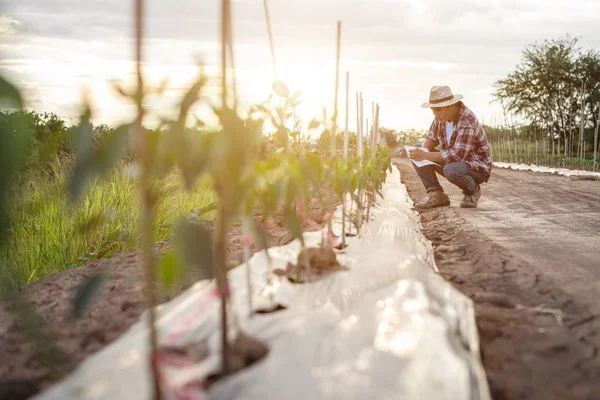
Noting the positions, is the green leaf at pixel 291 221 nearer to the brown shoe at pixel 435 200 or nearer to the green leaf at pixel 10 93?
the green leaf at pixel 10 93

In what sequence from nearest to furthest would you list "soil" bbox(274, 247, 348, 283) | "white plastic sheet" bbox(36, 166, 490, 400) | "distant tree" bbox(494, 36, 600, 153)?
"white plastic sheet" bbox(36, 166, 490, 400) < "soil" bbox(274, 247, 348, 283) < "distant tree" bbox(494, 36, 600, 153)

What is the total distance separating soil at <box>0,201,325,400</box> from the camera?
1.30 m

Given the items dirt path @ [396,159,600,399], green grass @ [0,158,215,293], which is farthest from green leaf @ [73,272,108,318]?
green grass @ [0,158,215,293]

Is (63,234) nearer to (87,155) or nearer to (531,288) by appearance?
(531,288)

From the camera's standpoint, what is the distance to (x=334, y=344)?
1257 millimetres

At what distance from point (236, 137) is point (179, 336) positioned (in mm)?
547

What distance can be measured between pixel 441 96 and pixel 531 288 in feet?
9.06

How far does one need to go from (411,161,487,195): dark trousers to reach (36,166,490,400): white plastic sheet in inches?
122

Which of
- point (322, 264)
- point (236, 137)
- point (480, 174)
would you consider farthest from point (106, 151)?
point (480, 174)

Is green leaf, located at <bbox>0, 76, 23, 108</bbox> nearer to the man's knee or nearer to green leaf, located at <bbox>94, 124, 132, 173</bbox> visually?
green leaf, located at <bbox>94, 124, 132, 173</bbox>

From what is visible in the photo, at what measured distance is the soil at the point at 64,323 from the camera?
4.27ft

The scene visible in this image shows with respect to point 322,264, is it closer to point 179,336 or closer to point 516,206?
point 179,336

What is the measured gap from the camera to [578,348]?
61.3 inches

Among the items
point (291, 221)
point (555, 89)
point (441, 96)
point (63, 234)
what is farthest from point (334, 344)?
point (555, 89)
